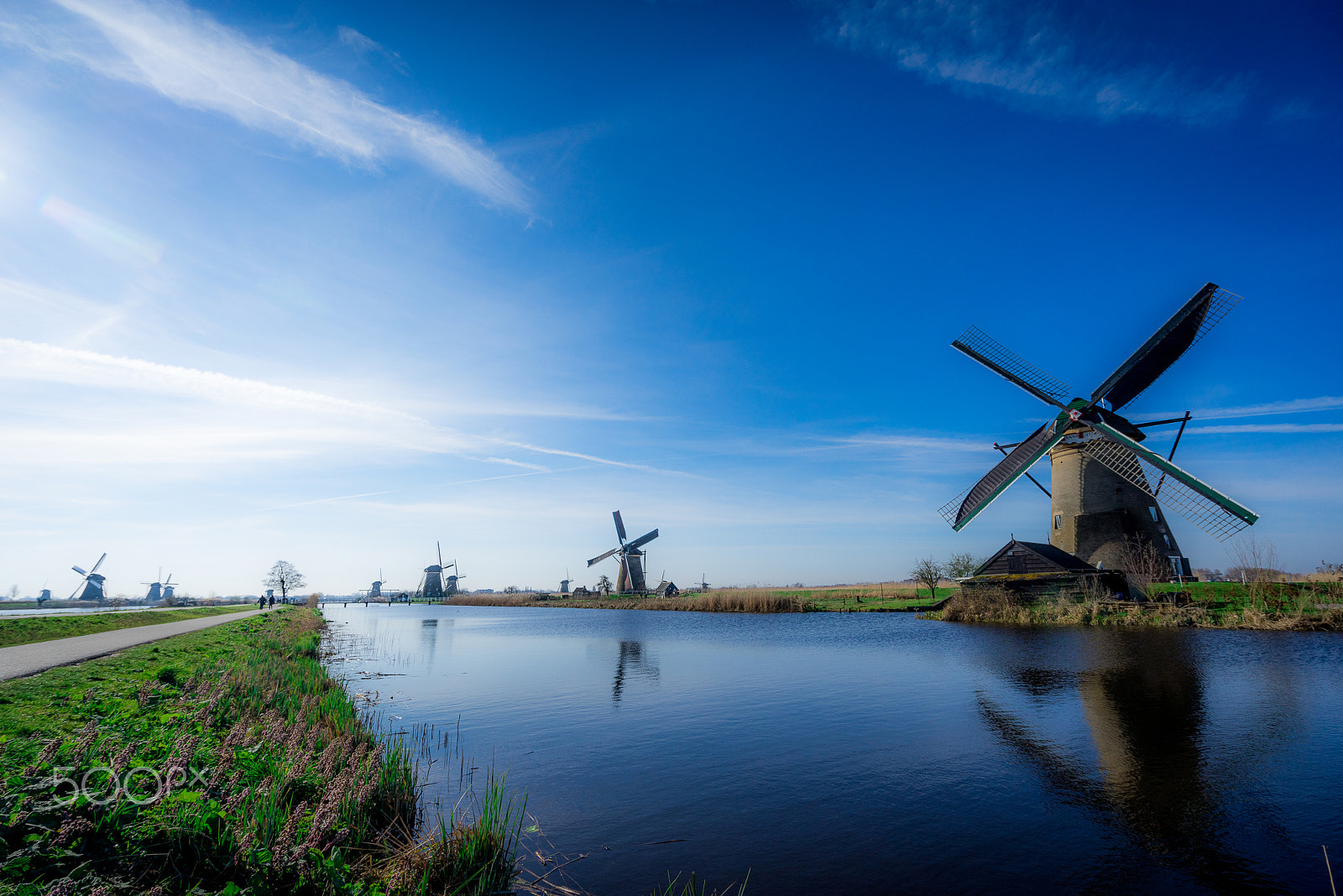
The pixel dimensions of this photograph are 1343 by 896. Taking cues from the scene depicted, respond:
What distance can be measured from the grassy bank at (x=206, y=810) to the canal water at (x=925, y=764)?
4.68 feet

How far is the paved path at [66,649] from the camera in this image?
1056cm

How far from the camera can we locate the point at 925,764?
29.4ft

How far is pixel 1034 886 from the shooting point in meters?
5.40

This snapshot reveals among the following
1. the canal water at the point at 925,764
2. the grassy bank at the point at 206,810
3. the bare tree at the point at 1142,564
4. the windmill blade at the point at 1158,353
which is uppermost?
the windmill blade at the point at 1158,353

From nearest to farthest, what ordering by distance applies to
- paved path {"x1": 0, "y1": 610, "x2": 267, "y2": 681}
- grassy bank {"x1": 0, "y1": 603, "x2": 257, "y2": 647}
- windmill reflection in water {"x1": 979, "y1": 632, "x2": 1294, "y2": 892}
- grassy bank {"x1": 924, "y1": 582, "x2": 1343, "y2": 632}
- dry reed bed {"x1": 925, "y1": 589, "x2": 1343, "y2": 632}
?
windmill reflection in water {"x1": 979, "y1": 632, "x2": 1294, "y2": 892} → paved path {"x1": 0, "y1": 610, "x2": 267, "y2": 681} → grassy bank {"x1": 0, "y1": 603, "x2": 257, "y2": 647} → dry reed bed {"x1": 925, "y1": 589, "x2": 1343, "y2": 632} → grassy bank {"x1": 924, "y1": 582, "x2": 1343, "y2": 632}

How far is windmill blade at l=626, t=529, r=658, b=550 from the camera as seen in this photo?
81.0 m

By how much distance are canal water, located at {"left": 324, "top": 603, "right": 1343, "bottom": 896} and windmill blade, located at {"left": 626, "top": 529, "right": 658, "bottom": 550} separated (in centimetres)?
6147

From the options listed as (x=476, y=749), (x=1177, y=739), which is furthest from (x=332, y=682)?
(x=1177, y=739)

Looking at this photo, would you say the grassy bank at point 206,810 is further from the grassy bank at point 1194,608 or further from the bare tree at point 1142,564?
the bare tree at point 1142,564

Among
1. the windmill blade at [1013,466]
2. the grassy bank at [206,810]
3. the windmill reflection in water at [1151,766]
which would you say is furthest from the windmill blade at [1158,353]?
the grassy bank at [206,810]

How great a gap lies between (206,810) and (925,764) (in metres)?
9.14

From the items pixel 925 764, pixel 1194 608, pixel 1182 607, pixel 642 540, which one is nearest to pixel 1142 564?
pixel 1182 607

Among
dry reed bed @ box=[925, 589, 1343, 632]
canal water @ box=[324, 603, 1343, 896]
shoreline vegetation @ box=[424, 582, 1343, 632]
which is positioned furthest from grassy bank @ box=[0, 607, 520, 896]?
shoreline vegetation @ box=[424, 582, 1343, 632]

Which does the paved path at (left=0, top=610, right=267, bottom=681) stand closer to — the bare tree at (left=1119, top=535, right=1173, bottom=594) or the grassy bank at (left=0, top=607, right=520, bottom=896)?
the grassy bank at (left=0, top=607, right=520, bottom=896)
